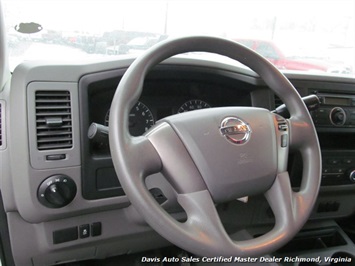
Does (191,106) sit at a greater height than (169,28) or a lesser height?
lesser

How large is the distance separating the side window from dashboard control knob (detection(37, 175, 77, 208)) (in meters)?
0.93

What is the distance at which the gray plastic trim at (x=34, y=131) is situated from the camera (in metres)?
0.85

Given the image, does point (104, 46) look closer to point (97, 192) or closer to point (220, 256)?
point (97, 192)

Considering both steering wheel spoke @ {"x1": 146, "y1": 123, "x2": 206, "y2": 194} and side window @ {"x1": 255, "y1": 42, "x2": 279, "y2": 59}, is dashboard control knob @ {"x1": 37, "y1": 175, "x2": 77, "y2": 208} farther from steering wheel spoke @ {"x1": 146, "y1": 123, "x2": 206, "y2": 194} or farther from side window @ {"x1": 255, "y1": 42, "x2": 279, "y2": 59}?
side window @ {"x1": 255, "y1": 42, "x2": 279, "y2": 59}

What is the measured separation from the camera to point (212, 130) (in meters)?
0.77

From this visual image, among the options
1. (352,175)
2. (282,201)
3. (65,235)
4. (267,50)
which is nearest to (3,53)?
(65,235)

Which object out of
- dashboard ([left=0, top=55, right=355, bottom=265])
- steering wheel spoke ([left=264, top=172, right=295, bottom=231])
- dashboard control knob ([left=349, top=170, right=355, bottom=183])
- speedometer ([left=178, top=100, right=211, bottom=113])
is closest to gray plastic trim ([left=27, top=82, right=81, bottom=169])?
dashboard ([left=0, top=55, right=355, bottom=265])

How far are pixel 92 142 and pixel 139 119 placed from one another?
185 mm

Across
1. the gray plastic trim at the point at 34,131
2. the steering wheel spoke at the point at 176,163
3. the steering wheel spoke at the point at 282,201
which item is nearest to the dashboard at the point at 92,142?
the gray plastic trim at the point at 34,131

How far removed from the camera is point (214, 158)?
736 millimetres

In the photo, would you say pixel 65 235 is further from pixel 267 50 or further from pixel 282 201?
pixel 267 50

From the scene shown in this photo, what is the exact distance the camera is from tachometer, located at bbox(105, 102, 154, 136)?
1038mm

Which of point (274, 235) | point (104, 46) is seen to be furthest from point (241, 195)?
point (104, 46)

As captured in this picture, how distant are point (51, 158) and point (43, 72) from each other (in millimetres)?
235
